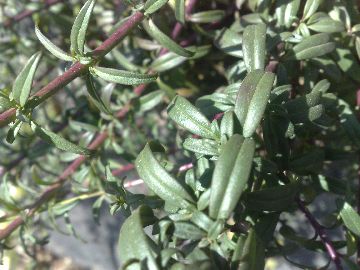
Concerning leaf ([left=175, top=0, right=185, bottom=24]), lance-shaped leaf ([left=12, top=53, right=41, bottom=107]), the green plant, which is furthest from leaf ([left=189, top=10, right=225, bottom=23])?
lance-shaped leaf ([left=12, top=53, right=41, bottom=107])

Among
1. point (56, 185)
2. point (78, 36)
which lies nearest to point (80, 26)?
point (78, 36)

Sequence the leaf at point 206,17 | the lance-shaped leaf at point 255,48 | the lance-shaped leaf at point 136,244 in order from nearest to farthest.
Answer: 1. the lance-shaped leaf at point 136,244
2. the lance-shaped leaf at point 255,48
3. the leaf at point 206,17

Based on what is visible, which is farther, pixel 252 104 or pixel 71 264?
pixel 71 264

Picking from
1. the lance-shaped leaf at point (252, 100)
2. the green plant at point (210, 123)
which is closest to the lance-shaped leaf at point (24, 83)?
the green plant at point (210, 123)

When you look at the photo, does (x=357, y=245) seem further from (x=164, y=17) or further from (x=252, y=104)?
(x=164, y=17)

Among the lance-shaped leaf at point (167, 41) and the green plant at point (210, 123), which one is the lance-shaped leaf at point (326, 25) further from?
the lance-shaped leaf at point (167, 41)

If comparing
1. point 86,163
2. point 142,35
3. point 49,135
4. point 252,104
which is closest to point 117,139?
point 86,163

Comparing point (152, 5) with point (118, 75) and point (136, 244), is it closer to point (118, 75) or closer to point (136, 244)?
point (118, 75)

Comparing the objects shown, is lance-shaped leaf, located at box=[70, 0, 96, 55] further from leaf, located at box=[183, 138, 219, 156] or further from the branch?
leaf, located at box=[183, 138, 219, 156]
